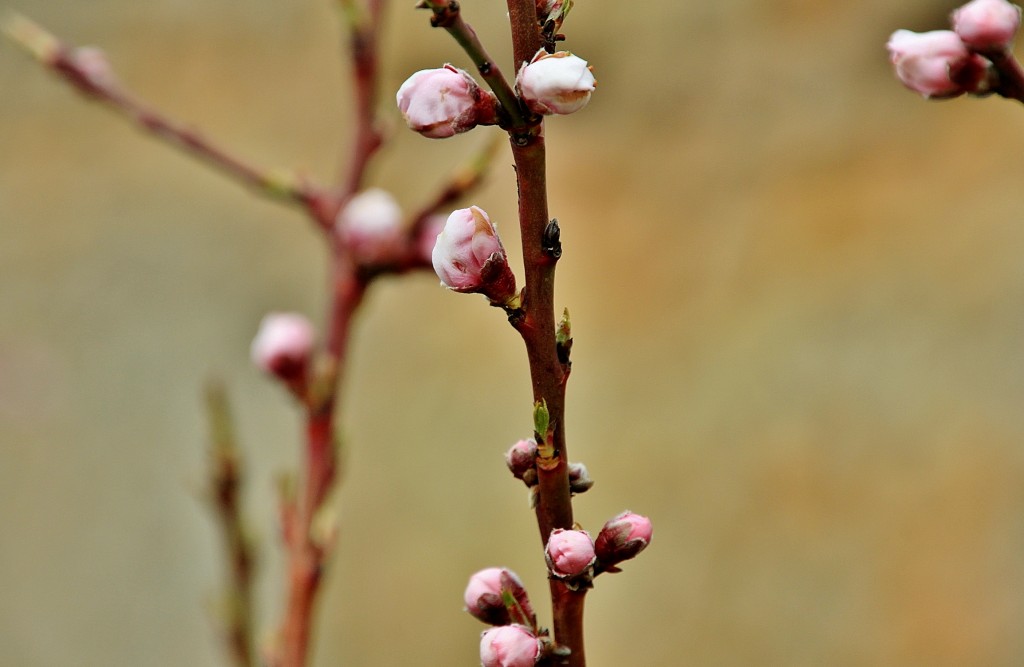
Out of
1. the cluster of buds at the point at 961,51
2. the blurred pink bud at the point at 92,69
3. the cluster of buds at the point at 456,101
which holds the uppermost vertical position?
the blurred pink bud at the point at 92,69

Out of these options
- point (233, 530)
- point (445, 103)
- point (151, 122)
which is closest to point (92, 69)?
point (151, 122)

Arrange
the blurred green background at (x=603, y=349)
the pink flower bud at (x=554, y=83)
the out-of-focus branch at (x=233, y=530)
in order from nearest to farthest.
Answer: the pink flower bud at (x=554, y=83) → the out-of-focus branch at (x=233, y=530) → the blurred green background at (x=603, y=349)

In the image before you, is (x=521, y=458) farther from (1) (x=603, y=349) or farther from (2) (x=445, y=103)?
(1) (x=603, y=349)

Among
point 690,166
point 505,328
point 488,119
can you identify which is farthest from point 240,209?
point 488,119

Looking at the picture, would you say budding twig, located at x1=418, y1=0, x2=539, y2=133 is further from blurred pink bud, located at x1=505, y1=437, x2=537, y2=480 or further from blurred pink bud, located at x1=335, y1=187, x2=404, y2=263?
blurred pink bud, located at x1=335, y1=187, x2=404, y2=263

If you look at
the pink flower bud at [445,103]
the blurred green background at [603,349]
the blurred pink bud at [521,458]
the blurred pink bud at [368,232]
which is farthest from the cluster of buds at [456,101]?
the blurred green background at [603,349]

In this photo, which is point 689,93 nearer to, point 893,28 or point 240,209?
point 893,28

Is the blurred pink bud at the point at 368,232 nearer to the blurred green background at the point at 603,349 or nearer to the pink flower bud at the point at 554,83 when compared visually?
the pink flower bud at the point at 554,83
